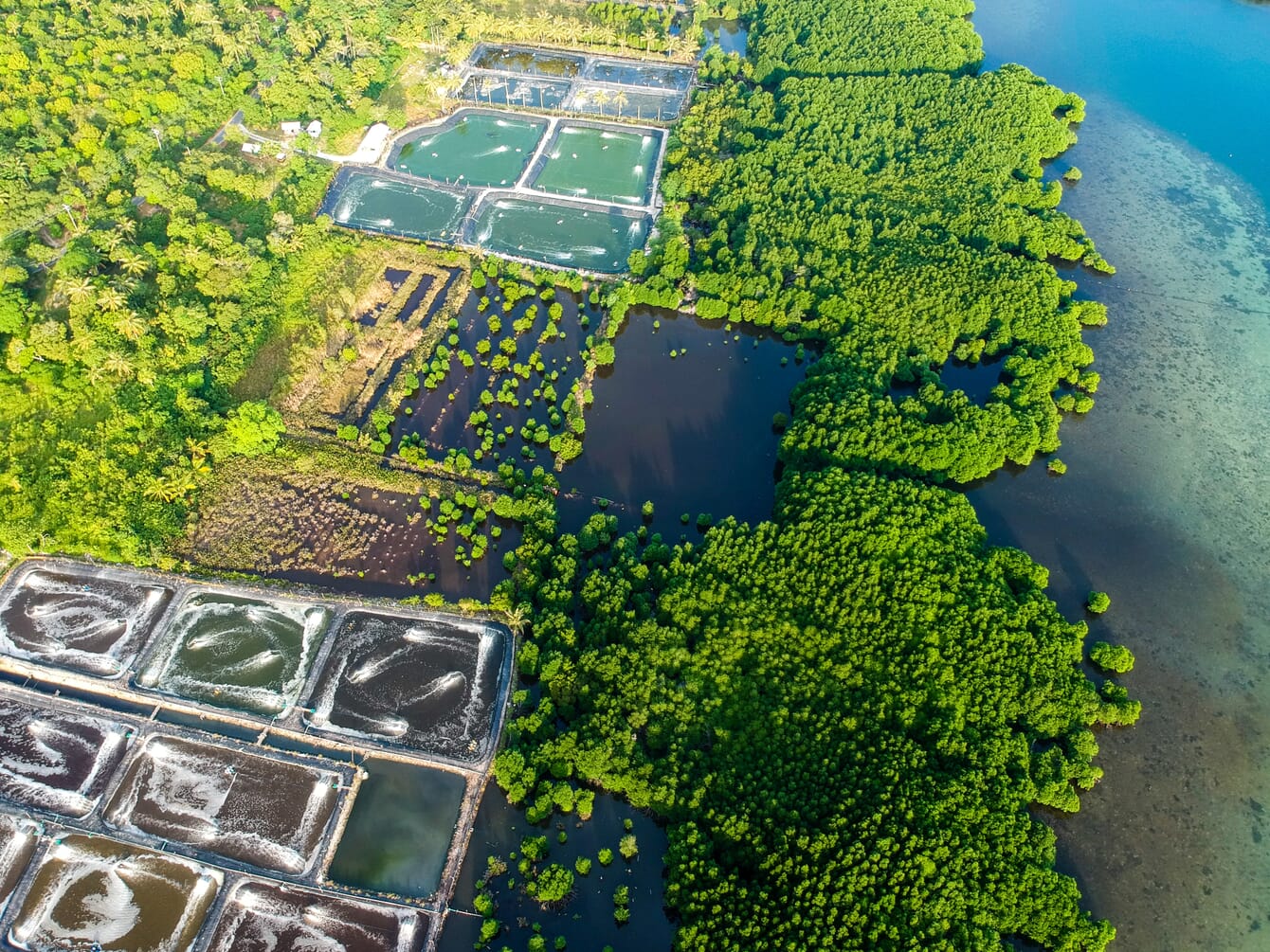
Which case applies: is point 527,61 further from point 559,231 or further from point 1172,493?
point 1172,493

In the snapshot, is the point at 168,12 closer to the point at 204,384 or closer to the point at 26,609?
the point at 204,384

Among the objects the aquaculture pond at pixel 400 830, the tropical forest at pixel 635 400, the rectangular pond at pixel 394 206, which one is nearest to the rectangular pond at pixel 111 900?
the aquaculture pond at pixel 400 830

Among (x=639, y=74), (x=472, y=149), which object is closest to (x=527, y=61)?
(x=639, y=74)

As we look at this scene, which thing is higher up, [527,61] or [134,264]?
[527,61]

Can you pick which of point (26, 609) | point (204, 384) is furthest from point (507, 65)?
point (26, 609)

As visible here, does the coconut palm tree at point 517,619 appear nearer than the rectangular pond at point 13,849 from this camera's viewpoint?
No

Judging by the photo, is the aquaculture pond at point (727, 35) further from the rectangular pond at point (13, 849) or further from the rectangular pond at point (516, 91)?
the rectangular pond at point (13, 849)
